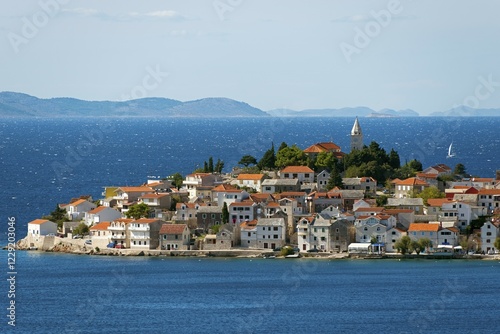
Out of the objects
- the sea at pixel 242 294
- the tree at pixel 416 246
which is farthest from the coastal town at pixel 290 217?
the sea at pixel 242 294

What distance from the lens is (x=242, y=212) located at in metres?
57.3

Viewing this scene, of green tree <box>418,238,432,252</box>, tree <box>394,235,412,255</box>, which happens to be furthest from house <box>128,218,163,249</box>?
green tree <box>418,238,432,252</box>

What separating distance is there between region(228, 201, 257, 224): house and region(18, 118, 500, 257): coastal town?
0.14 feet

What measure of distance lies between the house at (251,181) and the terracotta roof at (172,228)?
733 cm

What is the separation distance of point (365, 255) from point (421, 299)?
9.47 m

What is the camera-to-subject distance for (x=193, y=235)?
56.8m

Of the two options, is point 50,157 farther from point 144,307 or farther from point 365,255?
point 144,307

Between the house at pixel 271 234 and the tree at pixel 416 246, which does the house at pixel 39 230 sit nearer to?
the house at pixel 271 234

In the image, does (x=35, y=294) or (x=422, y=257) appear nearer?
(x=35, y=294)

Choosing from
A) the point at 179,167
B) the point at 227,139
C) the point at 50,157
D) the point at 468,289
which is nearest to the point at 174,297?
the point at 468,289

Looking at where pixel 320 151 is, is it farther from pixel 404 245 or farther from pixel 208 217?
pixel 404 245

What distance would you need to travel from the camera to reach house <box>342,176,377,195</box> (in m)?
62.4

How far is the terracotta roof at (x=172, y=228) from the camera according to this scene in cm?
5559

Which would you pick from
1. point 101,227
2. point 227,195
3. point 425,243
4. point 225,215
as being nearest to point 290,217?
point 225,215
